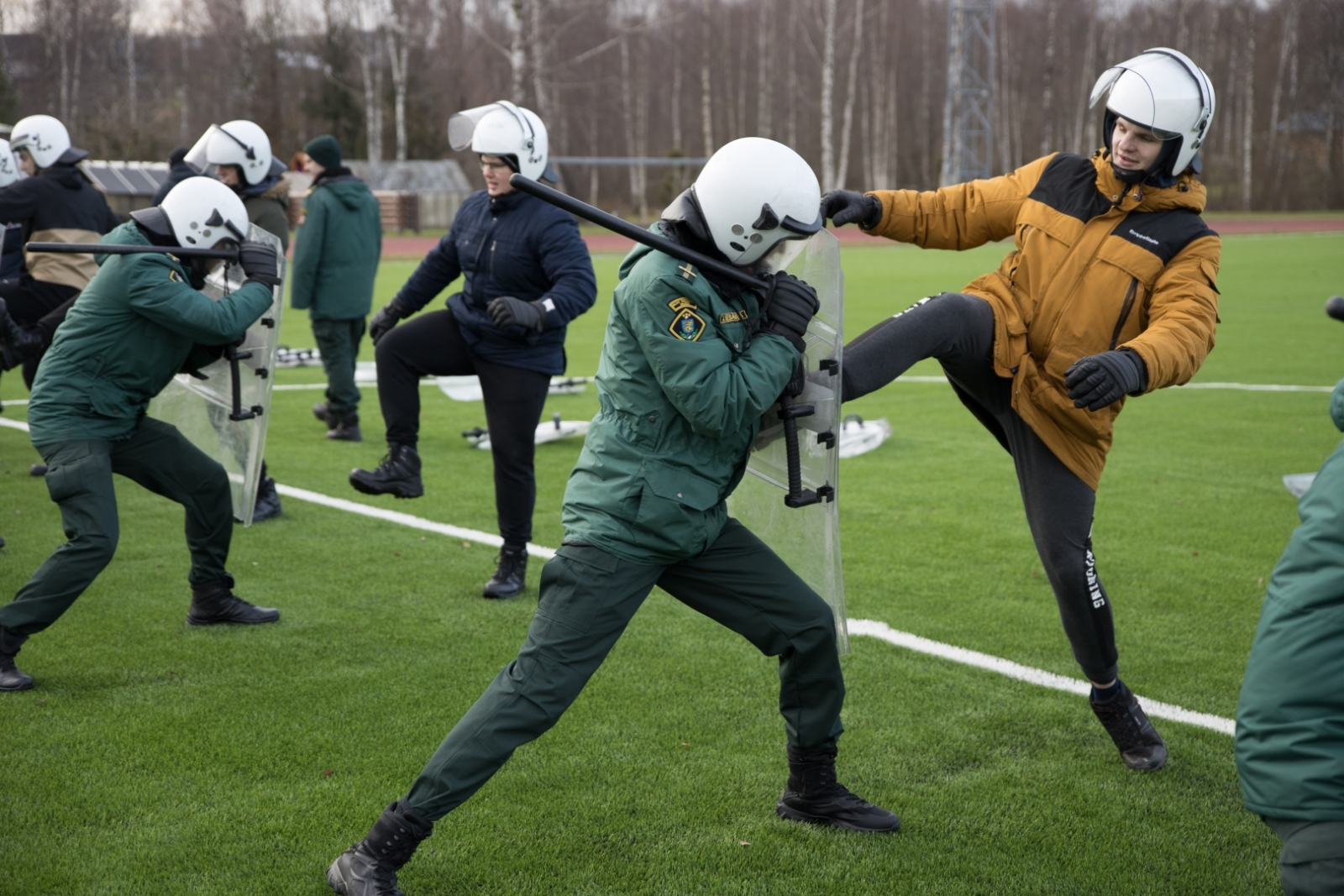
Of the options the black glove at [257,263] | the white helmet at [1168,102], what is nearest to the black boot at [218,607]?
the black glove at [257,263]

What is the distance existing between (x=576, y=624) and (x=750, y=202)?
1139mm

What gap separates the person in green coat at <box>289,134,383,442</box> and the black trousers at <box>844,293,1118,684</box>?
649 cm

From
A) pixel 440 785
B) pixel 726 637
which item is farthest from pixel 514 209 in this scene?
pixel 440 785

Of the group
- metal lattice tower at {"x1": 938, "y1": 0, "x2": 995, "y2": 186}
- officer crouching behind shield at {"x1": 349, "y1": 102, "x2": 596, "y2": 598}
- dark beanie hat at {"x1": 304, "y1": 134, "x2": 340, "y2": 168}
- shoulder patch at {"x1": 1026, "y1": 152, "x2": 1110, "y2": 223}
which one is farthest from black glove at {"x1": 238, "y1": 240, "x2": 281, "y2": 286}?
metal lattice tower at {"x1": 938, "y1": 0, "x2": 995, "y2": 186}

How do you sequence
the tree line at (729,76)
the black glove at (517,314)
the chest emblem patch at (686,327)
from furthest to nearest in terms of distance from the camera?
1. the tree line at (729,76)
2. the black glove at (517,314)
3. the chest emblem patch at (686,327)

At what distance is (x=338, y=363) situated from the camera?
9477 millimetres

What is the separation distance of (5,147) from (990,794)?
7.70m

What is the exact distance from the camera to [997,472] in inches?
336

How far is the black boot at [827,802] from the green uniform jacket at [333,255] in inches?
269

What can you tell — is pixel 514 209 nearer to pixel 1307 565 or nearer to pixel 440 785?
pixel 440 785

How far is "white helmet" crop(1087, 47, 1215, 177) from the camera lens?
11.2ft

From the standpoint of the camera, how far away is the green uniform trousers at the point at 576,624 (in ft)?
9.83

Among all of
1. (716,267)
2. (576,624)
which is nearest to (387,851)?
(576,624)

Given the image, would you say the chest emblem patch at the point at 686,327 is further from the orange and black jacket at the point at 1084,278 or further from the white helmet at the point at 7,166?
the white helmet at the point at 7,166
